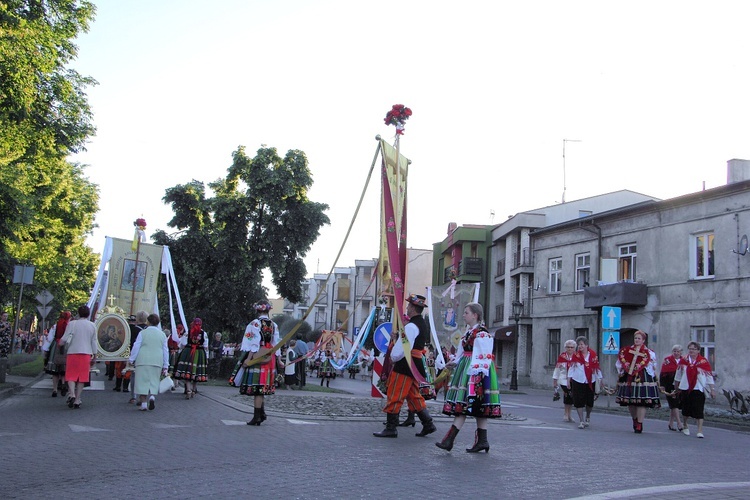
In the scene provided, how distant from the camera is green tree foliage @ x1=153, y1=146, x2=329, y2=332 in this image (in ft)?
105

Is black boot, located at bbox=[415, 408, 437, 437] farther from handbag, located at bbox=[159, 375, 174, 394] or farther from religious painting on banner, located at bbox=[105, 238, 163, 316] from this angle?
religious painting on banner, located at bbox=[105, 238, 163, 316]

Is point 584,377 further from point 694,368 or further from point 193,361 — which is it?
point 193,361

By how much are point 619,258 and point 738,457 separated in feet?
79.4

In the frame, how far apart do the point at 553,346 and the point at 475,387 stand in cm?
3114

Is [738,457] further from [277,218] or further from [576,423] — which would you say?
[277,218]

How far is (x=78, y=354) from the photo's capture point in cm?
1431

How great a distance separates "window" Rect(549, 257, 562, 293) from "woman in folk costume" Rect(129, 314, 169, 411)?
27.8 metres

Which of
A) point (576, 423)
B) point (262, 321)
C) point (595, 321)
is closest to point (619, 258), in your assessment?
point (595, 321)

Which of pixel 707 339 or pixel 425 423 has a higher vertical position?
pixel 707 339

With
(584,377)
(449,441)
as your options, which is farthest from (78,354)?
(584,377)

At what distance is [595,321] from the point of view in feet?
117

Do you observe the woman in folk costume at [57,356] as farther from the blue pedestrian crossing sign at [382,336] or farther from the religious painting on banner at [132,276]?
the blue pedestrian crossing sign at [382,336]

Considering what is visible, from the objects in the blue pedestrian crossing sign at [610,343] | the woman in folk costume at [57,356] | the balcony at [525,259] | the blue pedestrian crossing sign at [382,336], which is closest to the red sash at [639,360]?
the blue pedestrian crossing sign at [382,336]

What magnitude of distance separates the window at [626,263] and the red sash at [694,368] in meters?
19.3
